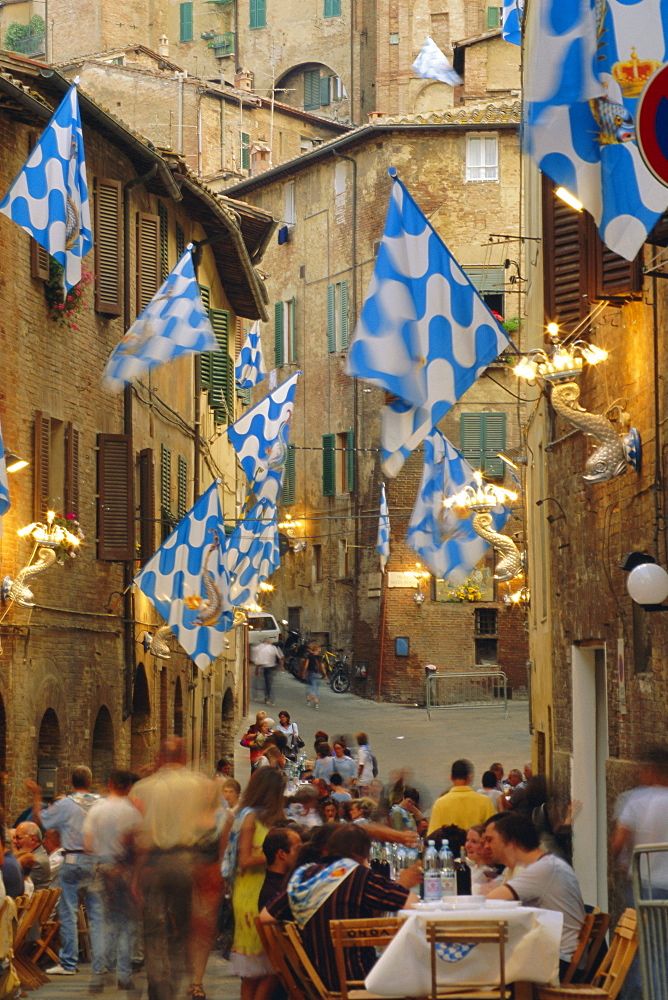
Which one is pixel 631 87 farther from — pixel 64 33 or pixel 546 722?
pixel 64 33

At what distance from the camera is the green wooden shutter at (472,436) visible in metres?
42.4

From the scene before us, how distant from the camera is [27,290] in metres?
18.6

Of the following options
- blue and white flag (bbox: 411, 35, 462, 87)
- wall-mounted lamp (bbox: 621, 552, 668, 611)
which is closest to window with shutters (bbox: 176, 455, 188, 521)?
wall-mounted lamp (bbox: 621, 552, 668, 611)

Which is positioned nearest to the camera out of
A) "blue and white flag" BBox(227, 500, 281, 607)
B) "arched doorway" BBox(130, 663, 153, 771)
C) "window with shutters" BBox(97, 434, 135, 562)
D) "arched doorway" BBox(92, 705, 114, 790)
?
"window with shutters" BBox(97, 434, 135, 562)

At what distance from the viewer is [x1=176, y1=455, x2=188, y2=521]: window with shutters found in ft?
87.4

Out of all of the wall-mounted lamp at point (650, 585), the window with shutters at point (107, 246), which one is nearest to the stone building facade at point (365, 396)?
the window with shutters at point (107, 246)

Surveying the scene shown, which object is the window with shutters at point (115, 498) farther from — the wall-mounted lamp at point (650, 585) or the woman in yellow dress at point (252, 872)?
the woman in yellow dress at point (252, 872)

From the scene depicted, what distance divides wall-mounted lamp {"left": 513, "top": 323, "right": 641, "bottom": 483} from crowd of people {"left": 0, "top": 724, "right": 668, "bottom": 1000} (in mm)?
2539

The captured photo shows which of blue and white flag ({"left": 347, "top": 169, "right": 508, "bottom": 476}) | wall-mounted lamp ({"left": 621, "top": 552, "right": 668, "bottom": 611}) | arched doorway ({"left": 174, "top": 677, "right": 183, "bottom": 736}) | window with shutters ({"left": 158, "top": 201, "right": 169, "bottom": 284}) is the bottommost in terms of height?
arched doorway ({"left": 174, "top": 677, "right": 183, "bottom": 736})

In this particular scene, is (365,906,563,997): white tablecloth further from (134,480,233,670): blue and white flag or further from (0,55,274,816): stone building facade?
(0,55,274,816): stone building facade

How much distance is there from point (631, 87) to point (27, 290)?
11.6 m

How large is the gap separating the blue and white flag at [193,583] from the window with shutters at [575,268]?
5484mm

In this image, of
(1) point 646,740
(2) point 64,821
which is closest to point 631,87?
(1) point 646,740

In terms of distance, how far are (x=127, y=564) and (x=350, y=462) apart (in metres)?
22.4
